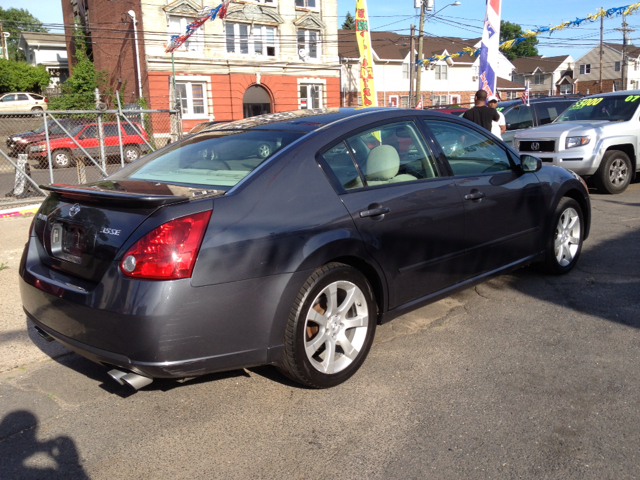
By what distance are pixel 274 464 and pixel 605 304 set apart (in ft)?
10.6

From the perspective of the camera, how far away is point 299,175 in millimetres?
3236

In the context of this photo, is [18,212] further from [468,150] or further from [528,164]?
[528,164]

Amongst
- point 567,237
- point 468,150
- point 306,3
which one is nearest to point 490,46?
point 567,237

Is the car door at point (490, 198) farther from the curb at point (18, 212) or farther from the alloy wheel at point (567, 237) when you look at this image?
the curb at point (18, 212)

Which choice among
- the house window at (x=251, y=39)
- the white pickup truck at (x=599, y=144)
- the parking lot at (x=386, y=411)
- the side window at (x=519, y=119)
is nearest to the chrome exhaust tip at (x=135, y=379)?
the parking lot at (x=386, y=411)

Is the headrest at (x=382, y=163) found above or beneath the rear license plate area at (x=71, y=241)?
above

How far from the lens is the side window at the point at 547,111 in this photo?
12961 millimetres

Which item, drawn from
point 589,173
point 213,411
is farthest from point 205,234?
point 589,173

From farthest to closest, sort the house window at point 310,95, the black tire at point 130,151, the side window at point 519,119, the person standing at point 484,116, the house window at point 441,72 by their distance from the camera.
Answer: the house window at point 441,72
the house window at point 310,95
the black tire at point 130,151
the side window at point 519,119
the person standing at point 484,116

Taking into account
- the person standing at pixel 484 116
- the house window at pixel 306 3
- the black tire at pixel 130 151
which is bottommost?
the black tire at pixel 130 151

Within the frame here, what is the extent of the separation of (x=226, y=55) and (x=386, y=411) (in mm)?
33774

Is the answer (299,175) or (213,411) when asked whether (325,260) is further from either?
(213,411)

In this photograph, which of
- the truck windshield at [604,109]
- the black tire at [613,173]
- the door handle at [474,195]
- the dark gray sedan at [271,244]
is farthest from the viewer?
the truck windshield at [604,109]

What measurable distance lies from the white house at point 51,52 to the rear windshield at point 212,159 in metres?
51.5
